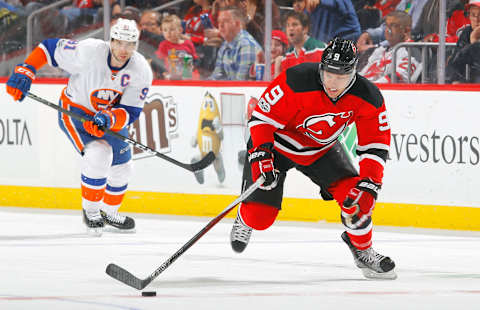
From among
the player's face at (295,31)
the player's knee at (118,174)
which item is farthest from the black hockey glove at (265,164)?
the player's face at (295,31)

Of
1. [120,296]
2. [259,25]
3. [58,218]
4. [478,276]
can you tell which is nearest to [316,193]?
[259,25]

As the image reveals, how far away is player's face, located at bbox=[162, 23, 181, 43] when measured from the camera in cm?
749

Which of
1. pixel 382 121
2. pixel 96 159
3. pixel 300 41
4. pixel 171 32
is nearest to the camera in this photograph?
pixel 382 121

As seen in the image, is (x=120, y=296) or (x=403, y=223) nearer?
(x=120, y=296)

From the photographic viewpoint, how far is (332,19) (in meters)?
6.91

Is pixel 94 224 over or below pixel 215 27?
below

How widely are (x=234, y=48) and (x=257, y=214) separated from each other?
8.64 ft

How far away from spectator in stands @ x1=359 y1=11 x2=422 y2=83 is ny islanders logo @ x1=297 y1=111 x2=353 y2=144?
6.77ft

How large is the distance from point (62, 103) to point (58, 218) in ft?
3.46

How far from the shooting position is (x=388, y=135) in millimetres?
4570

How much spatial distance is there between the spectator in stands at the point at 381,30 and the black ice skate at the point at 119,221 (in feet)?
5.97

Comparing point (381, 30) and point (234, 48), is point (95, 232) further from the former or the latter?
point (381, 30)

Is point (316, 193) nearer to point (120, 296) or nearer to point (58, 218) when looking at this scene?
point (58, 218)

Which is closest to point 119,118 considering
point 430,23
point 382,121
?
point 430,23
